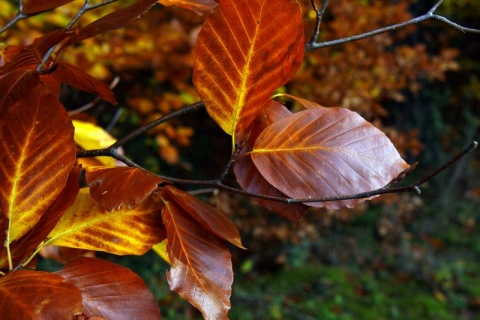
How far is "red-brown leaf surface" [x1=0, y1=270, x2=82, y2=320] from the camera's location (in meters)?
0.32

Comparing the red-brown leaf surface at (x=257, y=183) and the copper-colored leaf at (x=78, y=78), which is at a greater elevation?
the copper-colored leaf at (x=78, y=78)

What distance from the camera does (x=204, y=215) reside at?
422 mm

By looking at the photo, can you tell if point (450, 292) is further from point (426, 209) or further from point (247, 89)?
point (247, 89)

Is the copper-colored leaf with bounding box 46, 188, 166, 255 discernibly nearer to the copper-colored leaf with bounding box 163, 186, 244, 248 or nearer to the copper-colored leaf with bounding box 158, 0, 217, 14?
the copper-colored leaf with bounding box 163, 186, 244, 248

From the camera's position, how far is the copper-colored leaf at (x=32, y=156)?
381 millimetres

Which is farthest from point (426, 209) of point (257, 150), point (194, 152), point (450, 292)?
point (257, 150)

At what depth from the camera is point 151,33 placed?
287 cm

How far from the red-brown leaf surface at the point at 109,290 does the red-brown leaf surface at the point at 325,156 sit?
13cm

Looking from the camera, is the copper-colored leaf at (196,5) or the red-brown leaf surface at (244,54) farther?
the copper-colored leaf at (196,5)

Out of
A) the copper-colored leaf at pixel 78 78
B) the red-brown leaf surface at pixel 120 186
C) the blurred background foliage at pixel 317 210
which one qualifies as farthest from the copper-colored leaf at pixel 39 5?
the blurred background foliage at pixel 317 210

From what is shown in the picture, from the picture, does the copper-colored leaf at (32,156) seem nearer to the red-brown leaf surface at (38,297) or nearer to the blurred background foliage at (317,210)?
the red-brown leaf surface at (38,297)

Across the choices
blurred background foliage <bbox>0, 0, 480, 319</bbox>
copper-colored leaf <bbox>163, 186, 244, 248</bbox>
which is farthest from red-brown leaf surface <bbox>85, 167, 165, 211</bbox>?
blurred background foliage <bbox>0, 0, 480, 319</bbox>

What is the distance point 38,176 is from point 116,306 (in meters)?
0.11

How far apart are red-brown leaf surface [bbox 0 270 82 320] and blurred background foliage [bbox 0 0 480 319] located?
1661mm
